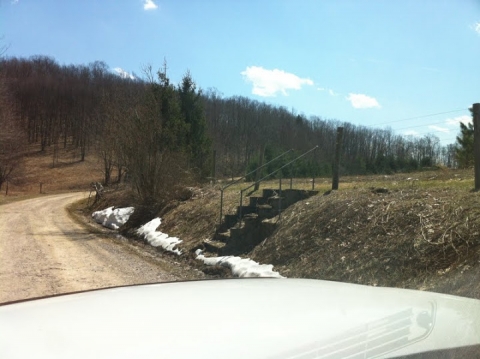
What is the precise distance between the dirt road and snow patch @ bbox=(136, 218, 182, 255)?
2.48 ft

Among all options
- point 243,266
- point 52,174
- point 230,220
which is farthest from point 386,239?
point 52,174

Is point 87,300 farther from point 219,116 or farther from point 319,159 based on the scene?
point 219,116

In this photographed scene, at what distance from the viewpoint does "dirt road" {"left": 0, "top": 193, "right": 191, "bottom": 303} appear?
8.06 meters

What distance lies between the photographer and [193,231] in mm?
14117

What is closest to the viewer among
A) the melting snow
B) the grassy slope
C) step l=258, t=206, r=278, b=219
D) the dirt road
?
the grassy slope

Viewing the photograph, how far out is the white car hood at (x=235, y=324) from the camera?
200cm

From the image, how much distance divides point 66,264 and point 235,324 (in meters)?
8.97

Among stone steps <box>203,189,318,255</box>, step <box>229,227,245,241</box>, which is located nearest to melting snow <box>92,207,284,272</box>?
stone steps <box>203,189,318,255</box>

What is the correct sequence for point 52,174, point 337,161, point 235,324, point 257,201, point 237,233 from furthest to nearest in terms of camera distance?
point 52,174, point 257,201, point 337,161, point 237,233, point 235,324

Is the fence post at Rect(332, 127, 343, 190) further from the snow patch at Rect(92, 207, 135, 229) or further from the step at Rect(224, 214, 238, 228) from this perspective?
the snow patch at Rect(92, 207, 135, 229)

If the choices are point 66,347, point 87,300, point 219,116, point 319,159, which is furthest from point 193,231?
point 219,116

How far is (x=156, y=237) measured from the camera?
49.5 ft

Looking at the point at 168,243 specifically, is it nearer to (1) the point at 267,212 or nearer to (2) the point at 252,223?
(2) the point at 252,223

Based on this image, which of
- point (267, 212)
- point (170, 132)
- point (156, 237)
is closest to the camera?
point (267, 212)
